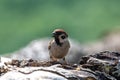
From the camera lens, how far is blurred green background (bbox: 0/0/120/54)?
93.8 feet

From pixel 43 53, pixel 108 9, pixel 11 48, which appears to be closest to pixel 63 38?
pixel 43 53

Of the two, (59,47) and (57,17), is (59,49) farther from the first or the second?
(57,17)

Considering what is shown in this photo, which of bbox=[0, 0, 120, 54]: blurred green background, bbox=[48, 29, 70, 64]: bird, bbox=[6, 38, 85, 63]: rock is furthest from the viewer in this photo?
bbox=[0, 0, 120, 54]: blurred green background

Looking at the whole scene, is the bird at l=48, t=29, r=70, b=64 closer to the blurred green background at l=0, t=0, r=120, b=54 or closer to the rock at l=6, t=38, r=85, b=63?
the rock at l=6, t=38, r=85, b=63

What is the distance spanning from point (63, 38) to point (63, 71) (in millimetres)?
1800

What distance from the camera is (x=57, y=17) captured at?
30391 millimetres

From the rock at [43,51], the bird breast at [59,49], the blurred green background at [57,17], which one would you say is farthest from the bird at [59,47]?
the blurred green background at [57,17]

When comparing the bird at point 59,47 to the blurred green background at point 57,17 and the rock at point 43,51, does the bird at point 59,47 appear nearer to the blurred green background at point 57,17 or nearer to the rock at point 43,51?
the rock at point 43,51

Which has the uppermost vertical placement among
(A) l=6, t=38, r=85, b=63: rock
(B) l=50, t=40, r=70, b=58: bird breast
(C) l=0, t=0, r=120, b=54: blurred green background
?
(C) l=0, t=0, r=120, b=54: blurred green background

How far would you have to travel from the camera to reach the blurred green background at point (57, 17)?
2859 centimetres

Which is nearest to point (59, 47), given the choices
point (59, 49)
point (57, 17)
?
point (59, 49)

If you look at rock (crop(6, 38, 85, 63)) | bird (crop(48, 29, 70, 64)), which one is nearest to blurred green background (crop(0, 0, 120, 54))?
rock (crop(6, 38, 85, 63))

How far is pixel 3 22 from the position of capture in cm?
3053

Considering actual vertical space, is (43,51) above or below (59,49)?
above
